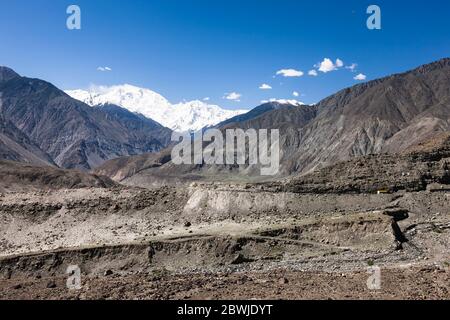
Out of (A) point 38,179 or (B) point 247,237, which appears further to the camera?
(A) point 38,179

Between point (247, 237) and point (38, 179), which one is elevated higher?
point (38, 179)

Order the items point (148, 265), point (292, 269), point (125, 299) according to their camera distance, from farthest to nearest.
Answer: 1. point (148, 265)
2. point (292, 269)
3. point (125, 299)

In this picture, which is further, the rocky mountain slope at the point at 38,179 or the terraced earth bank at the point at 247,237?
the rocky mountain slope at the point at 38,179

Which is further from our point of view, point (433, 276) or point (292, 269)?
point (292, 269)

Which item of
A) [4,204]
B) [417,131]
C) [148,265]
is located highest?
[417,131]

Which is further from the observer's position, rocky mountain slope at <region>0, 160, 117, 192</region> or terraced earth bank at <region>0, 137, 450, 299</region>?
rocky mountain slope at <region>0, 160, 117, 192</region>
